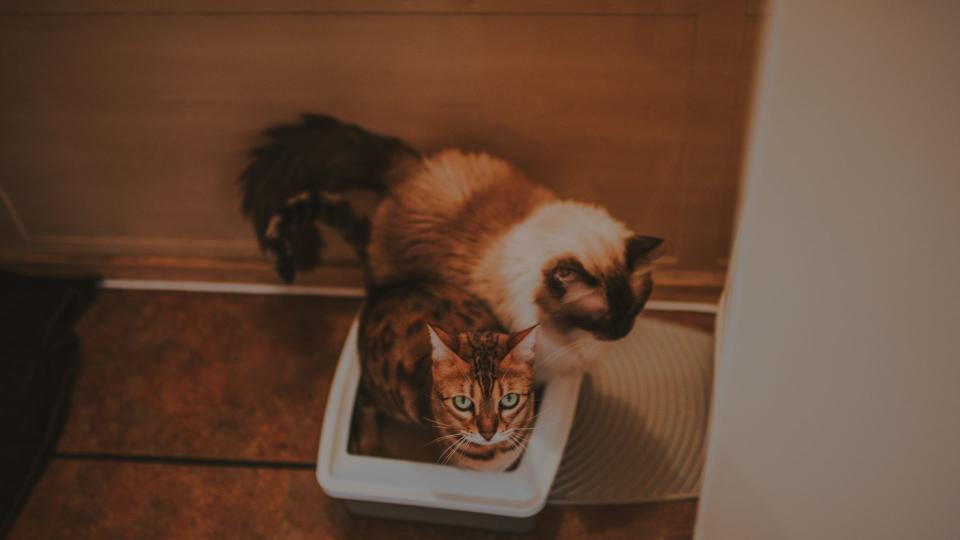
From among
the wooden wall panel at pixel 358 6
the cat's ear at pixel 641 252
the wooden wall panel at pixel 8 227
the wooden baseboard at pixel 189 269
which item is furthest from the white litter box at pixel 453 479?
the wooden wall panel at pixel 8 227

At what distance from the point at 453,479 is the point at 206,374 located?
2.23 feet

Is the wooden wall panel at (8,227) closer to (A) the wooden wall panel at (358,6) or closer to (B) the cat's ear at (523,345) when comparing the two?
(A) the wooden wall panel at (358,6)

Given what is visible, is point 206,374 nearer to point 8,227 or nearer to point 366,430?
point 366,430

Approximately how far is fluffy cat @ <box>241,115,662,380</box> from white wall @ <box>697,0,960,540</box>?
0.30m

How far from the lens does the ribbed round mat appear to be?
128 centimetres

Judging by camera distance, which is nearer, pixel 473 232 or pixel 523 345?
pixel 523 345

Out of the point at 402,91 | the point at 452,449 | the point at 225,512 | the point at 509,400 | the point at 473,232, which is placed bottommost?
the point at 225,512

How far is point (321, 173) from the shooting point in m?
1.28

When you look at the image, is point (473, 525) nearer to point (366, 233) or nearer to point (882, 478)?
point (366, 233)

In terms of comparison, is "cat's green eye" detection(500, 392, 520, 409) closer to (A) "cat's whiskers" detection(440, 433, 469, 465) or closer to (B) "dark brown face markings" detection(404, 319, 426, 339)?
(A) "cat's whiskers" detection(440, 433, 469, 465)

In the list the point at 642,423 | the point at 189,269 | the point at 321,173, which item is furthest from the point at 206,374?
the point at 642,423

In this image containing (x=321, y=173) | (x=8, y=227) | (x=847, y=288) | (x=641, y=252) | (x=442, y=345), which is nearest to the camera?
(x=847, y=288)

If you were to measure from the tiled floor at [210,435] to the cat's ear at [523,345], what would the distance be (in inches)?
18.0

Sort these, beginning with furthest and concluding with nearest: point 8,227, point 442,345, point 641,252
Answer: point 8,227 → point 641,252 → point 442,345
